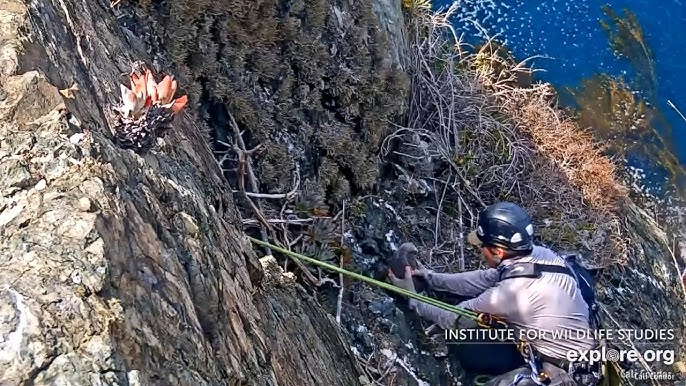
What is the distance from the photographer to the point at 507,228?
3.47m

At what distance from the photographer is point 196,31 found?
11.5 ft

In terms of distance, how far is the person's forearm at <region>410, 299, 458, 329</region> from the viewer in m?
3.75

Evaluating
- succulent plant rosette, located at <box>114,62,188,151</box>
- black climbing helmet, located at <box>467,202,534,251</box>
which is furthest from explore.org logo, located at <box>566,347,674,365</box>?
succulent plant rosette, located at <box>114,62,188,151</box>

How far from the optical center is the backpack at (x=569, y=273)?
133 inches

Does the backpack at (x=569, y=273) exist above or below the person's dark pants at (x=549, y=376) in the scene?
above

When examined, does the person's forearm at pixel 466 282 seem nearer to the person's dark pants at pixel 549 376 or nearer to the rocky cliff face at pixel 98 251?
the person's dark pants at pixel 549 376

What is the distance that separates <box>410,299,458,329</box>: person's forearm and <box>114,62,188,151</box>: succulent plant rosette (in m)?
2.28

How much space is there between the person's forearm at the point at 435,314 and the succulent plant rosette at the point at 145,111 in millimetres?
2276

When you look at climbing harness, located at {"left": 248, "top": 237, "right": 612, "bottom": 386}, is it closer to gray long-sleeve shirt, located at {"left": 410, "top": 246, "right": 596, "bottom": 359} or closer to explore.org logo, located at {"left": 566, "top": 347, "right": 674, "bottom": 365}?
gray long-sleeve shirt, located at {"left": 410, "top": 246, "right": 596, "bottom": 359}

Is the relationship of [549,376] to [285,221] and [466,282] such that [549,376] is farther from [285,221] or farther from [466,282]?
[285,221]

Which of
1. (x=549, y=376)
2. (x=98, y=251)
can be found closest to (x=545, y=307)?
(x=549, y=376)

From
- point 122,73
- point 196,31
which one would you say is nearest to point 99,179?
point 122,73

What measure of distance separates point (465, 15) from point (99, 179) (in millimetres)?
6538

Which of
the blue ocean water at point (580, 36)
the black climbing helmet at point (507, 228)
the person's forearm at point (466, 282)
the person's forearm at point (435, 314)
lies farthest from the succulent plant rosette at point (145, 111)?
the blue ocean water at point (580, 36)
